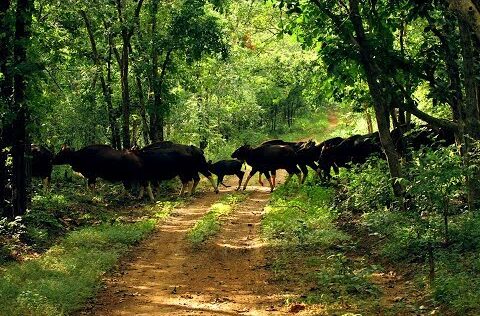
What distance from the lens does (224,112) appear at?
3944 centimetres

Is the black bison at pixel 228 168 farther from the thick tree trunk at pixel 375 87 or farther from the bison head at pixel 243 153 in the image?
the thick tree trunk at pixel 375 87

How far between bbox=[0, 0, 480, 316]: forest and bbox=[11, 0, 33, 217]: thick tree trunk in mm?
35

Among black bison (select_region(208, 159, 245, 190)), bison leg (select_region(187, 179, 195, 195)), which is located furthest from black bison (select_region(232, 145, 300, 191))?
bison leg (select_region(187, 179, 195, 195))

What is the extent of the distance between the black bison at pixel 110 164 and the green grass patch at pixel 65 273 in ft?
21.4

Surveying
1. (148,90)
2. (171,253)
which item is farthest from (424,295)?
(148,90)

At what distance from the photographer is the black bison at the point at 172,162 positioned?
2171 cm

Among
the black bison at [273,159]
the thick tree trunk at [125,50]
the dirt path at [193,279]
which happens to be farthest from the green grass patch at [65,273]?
the black bison at [273,159]

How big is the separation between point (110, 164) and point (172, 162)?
261 centimetres

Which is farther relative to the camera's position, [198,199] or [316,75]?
[198,199]

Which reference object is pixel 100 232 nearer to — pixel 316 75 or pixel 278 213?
pixel 278 213

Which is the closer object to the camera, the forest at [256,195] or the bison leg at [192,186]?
the forest at [256,195]

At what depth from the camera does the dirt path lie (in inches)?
342

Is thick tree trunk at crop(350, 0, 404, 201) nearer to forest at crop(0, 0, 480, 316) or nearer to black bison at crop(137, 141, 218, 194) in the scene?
forest at crop(0, 0, 480, 316)

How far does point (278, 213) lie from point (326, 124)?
41099 mm
